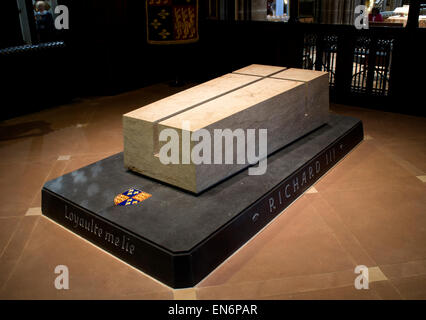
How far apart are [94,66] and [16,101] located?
133 centimetres

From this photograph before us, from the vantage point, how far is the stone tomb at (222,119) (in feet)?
10.3

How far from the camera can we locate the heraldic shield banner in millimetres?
6516

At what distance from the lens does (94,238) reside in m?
3.00

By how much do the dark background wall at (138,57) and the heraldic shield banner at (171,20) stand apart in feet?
1.67

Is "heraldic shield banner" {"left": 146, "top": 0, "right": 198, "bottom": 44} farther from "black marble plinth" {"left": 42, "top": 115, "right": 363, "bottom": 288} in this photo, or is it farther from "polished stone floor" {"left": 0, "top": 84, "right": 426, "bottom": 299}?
"black marble plinth" {"left": 42, "top": 115, "right": 363, "bottom": 288}

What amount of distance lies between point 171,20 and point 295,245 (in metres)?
4.79

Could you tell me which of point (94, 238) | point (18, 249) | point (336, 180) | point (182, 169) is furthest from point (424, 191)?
point (18, 249)

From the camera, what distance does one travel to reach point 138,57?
23.9ft

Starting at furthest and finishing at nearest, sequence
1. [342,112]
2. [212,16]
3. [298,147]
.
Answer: [212,16] < [342,112] < [298,147]

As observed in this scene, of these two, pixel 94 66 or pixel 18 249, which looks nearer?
pixel 18 249

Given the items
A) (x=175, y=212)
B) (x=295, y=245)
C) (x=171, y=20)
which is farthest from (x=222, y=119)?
(x=171, y=20)

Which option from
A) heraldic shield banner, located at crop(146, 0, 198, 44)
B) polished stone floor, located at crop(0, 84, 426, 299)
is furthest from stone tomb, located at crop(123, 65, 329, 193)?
heraldic shield banner, located at crop(146, 0, 198, 44)
